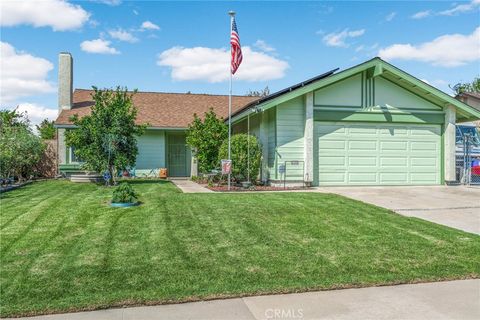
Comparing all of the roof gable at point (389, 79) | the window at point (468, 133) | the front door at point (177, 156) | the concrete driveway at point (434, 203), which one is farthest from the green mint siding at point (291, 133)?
the front door at point (177, 156)

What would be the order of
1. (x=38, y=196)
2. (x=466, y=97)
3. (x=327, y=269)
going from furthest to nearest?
(x=466, y=97) → (x=38, y=196) → (x=327, y=269)

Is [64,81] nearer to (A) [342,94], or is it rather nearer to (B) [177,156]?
(B) [177,156]

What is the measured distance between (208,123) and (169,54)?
497 inches

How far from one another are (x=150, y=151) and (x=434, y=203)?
1401 cm

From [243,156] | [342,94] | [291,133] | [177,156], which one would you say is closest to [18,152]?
[177,156]

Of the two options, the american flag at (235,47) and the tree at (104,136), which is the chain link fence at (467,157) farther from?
the tree at (104,136)

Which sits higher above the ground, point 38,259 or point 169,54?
point 169,54

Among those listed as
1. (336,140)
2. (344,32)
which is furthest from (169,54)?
(336,140)

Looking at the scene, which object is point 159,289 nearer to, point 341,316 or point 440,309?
point 341,316

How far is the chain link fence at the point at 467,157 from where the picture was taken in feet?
53.7

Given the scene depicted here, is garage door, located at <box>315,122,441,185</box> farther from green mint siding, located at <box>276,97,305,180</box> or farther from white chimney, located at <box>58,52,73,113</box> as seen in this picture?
white chimney, located at <box>58,52,73,113</box>

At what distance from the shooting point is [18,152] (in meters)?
17.0

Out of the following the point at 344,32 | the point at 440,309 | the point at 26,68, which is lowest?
the point at 440,309

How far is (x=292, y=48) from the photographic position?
57.6 ft
